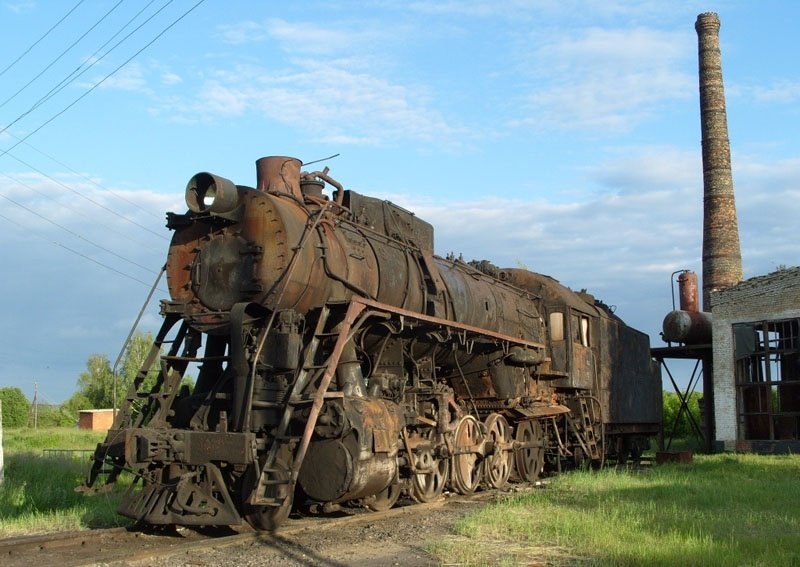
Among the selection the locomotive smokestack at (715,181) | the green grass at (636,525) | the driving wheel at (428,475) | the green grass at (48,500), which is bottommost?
the green grass at (48,500)

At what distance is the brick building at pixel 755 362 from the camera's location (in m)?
23.9

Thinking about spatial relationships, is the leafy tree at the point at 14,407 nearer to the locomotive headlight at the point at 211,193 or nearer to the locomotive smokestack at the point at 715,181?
the locomotive smokestack at the point at 715,181

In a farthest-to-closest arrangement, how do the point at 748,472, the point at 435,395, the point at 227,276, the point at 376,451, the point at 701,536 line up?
1. the point at 748,472
2. the point at 435,395
3. the point at 227,276
4. the point at 376,451
5. the point at 701,536

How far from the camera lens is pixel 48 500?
39.6 feet

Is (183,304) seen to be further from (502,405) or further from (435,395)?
(502,405)

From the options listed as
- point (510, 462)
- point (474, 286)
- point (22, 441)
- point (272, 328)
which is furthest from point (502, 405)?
point (22, 441)

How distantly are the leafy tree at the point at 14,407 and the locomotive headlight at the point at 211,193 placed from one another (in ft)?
155

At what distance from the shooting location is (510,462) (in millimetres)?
13953

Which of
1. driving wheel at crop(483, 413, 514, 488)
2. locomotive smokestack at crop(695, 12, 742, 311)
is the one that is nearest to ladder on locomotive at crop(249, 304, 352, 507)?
driving wheel at crop(483, 413, 514, 488)

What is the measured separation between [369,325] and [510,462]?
5.27 meters

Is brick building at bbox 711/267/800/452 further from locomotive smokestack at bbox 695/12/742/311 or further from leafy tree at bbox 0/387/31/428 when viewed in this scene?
leafy tree at bbox 0/387/31/428

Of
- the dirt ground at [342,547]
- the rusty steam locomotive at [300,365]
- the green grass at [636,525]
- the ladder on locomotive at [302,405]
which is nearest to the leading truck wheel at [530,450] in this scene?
the green grass at [636,525]

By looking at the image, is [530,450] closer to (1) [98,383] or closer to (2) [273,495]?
(2) [273,495]

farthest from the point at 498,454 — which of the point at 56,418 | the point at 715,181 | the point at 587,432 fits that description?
the point at 56,418
